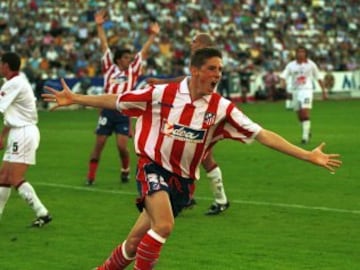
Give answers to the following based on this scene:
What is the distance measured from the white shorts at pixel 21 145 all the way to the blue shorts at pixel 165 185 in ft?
13.2

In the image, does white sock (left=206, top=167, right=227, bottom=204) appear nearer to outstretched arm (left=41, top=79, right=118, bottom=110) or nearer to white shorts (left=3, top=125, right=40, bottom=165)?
white shorts (left=3, top=125, right=40, bottom=165)

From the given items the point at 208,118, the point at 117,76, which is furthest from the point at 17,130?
the point at 117,76

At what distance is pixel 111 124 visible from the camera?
1831 cm

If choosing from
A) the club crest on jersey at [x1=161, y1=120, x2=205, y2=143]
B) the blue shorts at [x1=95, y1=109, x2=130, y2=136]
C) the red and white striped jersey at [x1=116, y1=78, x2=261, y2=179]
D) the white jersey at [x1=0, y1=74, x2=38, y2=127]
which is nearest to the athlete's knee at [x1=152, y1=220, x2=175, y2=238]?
the red and white striped jersey at [x1=116, y1=78, x2=261, y2=179]

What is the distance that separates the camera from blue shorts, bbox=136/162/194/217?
8867 mm

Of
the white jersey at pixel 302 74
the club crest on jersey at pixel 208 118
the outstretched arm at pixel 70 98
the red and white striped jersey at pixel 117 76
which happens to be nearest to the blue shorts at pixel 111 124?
the red and white striped jersey at pixel 117 76

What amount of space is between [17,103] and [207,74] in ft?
15.1

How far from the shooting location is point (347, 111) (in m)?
40.2

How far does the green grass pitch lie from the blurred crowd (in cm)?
2387

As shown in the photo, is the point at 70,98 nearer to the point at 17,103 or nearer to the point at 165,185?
the point at 165,185

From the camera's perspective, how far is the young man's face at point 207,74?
8734mm

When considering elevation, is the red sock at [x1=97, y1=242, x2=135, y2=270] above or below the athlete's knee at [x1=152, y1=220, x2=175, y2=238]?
below

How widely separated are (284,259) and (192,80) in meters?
2.73

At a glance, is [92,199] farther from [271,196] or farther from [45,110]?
[45,110]
